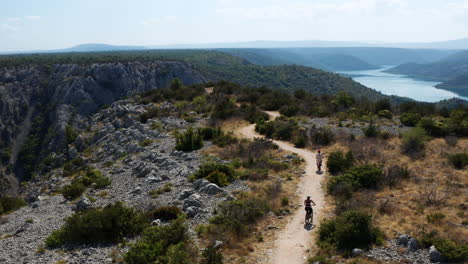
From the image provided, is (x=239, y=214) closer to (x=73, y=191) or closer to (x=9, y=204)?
(x=73, y=191)

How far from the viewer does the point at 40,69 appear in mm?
121188

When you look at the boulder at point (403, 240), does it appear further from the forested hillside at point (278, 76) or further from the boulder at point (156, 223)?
the forested hillside at point (278, 76)

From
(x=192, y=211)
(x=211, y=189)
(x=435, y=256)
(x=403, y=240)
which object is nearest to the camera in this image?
(x=435, y=256)

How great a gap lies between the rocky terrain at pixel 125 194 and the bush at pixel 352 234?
525 centimetres

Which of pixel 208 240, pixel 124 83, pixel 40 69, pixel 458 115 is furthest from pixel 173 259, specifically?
pixel 40 69

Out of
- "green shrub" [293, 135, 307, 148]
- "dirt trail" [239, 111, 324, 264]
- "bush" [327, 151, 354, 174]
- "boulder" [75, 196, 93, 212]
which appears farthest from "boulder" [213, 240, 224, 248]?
"green shrub" [293, 135, 307, 148]

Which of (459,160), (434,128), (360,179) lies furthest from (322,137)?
(459,160)

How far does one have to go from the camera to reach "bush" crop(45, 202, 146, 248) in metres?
12.4

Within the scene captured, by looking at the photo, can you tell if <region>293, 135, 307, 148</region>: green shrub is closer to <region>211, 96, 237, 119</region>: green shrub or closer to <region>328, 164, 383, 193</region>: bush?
<region>328, 164, 383, 193</region>: bush

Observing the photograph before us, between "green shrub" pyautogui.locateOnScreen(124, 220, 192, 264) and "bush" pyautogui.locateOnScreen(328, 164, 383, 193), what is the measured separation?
8.27m

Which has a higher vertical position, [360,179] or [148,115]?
[360,179]

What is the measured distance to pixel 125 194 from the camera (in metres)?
18.0

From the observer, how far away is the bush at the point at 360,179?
15.9 m

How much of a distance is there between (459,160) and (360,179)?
6.49m
